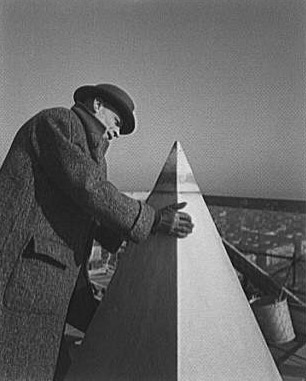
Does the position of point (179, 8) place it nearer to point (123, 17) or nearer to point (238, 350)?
point (123, 17)

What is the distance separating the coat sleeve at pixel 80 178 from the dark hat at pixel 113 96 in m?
0.07

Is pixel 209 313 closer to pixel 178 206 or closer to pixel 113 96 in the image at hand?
pixel 178 206

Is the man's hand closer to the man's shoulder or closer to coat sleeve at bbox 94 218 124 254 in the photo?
coat sleeve at bbox 94 218 124 254

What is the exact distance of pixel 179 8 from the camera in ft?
2.56

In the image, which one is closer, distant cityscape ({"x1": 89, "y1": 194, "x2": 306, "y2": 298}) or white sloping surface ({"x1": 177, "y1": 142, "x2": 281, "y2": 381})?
white sloping surface ({"x1": 177, "y1": 142, "x2": 281, "y2": 381})

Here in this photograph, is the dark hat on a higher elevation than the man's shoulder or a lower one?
higher

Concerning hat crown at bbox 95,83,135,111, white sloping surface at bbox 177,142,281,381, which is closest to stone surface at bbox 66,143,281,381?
white sloping surface at bbox 177,142,281,381

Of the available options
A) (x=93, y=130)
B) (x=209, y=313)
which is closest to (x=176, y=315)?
(x=209, y=313)

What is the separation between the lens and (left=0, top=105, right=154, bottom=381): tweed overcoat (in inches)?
26.0

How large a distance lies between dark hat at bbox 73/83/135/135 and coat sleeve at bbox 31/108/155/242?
2.8 inches

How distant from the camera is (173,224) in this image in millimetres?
686

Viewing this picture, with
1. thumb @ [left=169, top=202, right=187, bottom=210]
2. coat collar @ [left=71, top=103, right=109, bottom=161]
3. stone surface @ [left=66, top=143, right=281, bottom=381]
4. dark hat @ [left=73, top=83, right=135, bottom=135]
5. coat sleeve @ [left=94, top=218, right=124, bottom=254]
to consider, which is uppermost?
dark hat @ [left=73, top=83, right=135, bottom=135]

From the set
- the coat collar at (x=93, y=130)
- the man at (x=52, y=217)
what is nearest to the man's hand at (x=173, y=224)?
the man at (x=52, y=217)

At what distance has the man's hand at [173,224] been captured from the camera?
2.25ft
